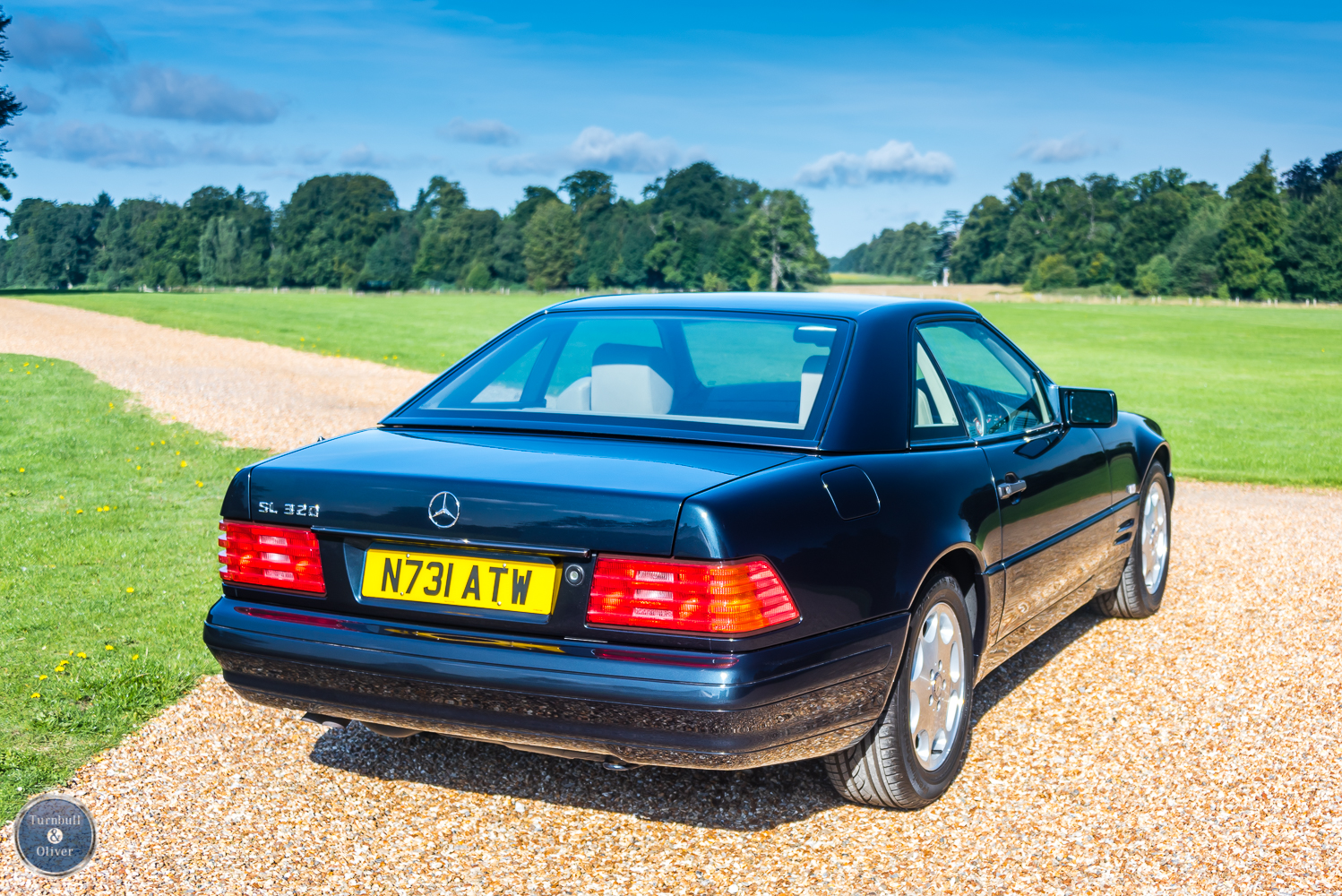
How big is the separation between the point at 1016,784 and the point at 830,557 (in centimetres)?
135

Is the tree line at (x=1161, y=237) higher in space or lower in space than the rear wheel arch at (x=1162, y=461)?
Answer: higher

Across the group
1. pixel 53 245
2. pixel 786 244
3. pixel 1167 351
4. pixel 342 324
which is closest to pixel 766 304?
pixel 342 324

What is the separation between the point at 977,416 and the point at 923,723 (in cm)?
121

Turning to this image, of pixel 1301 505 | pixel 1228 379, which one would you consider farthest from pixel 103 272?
pixel 1301 505

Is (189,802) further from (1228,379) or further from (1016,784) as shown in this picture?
(1228,379)

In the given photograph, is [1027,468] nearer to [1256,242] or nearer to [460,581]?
[460,581]

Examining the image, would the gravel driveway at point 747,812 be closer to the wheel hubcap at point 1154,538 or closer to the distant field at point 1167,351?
the wheel hubcap at point 1154,538

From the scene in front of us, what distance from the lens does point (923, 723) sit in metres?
3.63

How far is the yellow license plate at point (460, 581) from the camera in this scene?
296cm

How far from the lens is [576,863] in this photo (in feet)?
10.7

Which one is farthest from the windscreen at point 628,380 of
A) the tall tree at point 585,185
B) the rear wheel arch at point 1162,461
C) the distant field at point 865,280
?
the tall tree at point 585,185

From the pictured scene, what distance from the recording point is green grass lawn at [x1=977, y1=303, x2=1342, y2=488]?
1350cm

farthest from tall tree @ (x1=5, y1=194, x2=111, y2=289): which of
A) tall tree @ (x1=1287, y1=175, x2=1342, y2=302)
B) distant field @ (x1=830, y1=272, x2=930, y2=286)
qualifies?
tall tree @ (x1=1287, y1=175, x2=1342, y2=302)

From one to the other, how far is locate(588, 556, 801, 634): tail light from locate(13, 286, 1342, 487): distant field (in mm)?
10310
